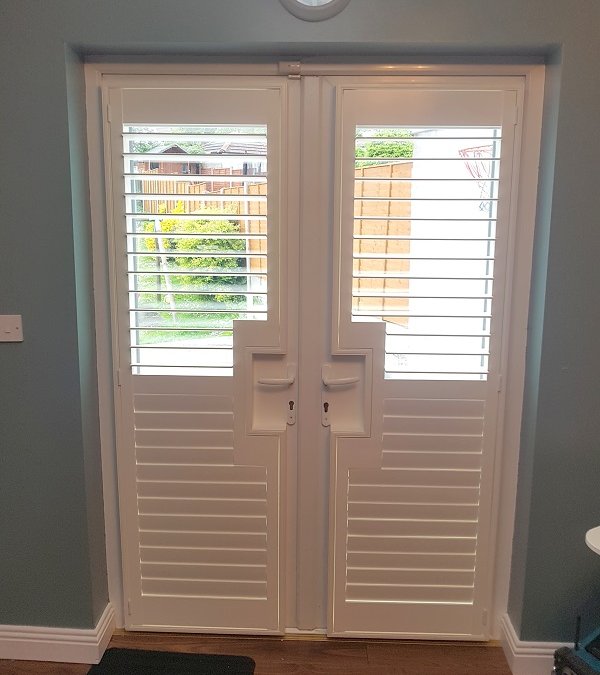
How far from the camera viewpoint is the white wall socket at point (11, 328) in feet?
6.00

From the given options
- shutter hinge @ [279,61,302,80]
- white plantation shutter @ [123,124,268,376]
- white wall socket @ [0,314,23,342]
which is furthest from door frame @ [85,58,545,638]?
white wall socket @ [0,314,23,342]

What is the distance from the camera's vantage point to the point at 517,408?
194 cm

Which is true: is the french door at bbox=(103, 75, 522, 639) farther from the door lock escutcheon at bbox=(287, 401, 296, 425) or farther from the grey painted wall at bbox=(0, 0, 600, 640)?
the grey painted wall at bbox=(0, 0, 600, 640)

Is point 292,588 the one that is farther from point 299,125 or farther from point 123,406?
Result: point 299,125

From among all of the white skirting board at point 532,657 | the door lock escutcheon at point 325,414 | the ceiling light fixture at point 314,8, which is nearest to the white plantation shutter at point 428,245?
the door lock escutcheon at point 325,414

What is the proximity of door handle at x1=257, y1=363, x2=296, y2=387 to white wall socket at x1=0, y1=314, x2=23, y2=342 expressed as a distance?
767 mm

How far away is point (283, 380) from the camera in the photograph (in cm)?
194

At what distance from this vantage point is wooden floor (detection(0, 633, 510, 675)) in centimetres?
195

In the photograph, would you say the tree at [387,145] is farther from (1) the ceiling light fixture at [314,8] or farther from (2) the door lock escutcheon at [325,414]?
(2) the door lock escutcheon at [325,414]

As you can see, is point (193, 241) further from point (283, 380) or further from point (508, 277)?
point (508, 277)

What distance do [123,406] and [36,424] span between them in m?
0.27

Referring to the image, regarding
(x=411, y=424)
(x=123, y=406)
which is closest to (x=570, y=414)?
(x=411, y=424)

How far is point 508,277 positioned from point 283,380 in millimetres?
795

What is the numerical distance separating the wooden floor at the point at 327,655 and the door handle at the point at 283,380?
3.05ft
